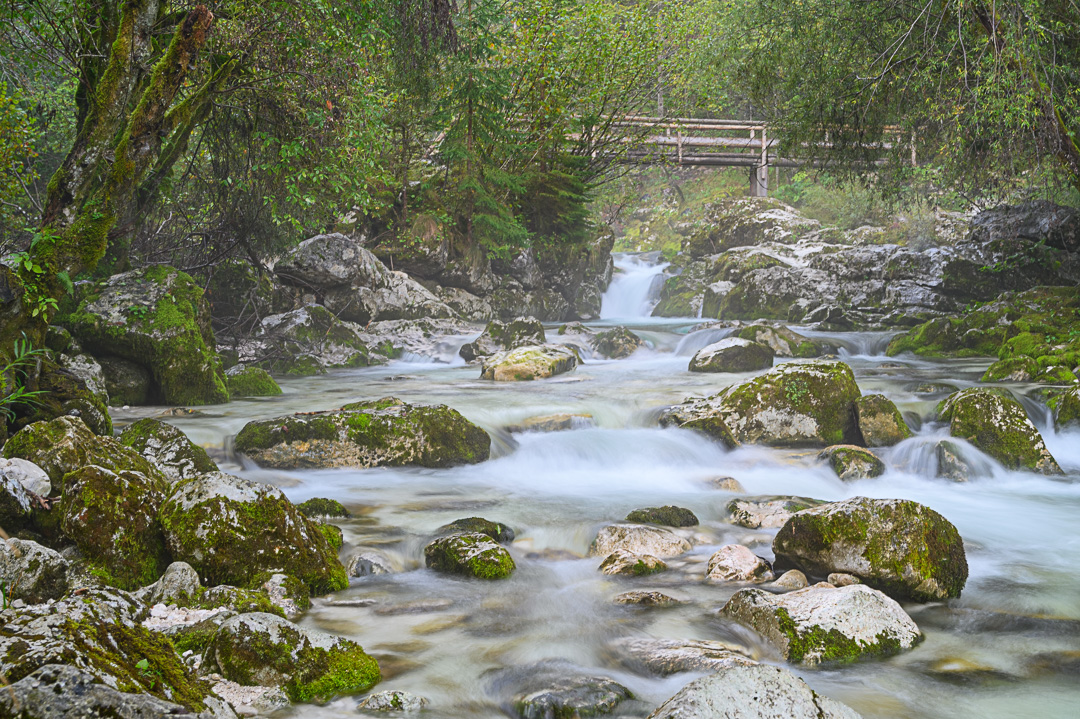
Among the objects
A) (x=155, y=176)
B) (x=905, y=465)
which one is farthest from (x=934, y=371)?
(x=155, y=176)

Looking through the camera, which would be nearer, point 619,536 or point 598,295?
point 619,536

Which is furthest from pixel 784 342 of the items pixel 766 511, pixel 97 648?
pixel 97 648

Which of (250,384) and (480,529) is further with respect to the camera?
(250,384)

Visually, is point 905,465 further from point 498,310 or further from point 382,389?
point 498,310

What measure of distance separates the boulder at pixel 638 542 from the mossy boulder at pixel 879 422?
4295 millimetres

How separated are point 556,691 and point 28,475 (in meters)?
3.71

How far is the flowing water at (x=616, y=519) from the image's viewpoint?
3.75m

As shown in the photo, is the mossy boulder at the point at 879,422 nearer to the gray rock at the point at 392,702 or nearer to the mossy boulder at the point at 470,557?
the mossy boulder at the point at 470,557

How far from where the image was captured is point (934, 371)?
12.6m

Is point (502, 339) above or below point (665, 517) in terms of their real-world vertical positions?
above

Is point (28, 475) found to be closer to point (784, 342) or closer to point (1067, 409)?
point (1067, 409)

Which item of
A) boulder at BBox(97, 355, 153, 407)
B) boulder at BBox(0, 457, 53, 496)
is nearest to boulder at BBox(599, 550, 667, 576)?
boulder at BBox(0, 457, 53, 496)

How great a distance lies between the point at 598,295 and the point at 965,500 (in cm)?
1888

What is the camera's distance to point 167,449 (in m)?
6.69
